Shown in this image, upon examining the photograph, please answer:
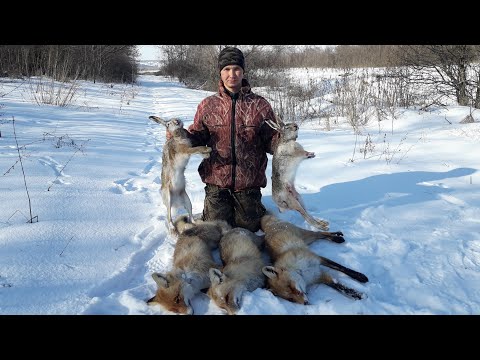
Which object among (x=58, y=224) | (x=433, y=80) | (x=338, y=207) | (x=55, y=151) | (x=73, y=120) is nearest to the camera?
(x=58, y=224)

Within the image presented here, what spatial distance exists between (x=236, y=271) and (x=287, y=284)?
53cm

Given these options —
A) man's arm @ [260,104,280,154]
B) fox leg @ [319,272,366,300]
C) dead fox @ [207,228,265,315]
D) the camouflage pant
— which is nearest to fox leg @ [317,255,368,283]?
fox leg @ [319,272,366,300]

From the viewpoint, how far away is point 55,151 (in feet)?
21.5

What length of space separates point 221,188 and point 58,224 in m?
1.98

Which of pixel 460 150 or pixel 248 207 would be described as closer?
pixel 248 207

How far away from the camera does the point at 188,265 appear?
3.50m

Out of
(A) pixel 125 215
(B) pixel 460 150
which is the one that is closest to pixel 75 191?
(A) pixel 125 215

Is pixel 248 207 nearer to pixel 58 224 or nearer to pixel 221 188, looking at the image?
pixel 221 188

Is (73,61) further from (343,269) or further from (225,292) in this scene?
(343,269)

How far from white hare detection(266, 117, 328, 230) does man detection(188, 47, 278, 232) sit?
17 cm

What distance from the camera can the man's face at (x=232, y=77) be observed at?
4344 millimetres

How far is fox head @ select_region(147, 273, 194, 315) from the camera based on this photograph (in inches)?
114
